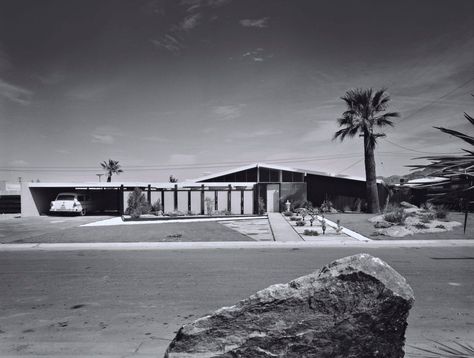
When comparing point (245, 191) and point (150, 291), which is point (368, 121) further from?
point (150, 291)

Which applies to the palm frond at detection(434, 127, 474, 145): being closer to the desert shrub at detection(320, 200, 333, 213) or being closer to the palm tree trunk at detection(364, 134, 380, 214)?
the palm tree trunk at detection(364, 134, 380, 214)

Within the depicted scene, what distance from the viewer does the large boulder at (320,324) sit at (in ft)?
11.8

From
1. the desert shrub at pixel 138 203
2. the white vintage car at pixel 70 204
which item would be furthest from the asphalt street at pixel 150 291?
the white vintage car at pixel 70 204

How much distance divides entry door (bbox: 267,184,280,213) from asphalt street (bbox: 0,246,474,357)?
16870 mm

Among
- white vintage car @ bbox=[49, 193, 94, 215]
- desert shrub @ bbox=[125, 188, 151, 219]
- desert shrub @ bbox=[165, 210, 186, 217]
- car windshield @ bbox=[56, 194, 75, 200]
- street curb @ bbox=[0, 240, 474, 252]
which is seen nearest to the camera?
street curb @ bbox=[0, 240, 474, 252]

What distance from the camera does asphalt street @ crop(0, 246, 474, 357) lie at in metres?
5.36

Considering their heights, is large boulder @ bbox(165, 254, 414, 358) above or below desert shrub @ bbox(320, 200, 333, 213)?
below

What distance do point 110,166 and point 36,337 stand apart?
266ft

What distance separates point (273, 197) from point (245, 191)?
222cm

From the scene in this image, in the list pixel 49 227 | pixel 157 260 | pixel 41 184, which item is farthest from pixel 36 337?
pixel 41 184

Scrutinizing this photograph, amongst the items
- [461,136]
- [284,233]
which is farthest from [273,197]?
[461,136]

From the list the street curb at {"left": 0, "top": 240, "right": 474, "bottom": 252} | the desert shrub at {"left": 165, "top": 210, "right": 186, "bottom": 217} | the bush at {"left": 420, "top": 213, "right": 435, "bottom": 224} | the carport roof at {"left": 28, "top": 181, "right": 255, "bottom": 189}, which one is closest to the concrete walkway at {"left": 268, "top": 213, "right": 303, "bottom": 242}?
the street curb at {"left": 0, "top": 240, "right": 474, "bottom": 252}

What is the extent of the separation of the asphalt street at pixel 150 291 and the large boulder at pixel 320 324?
1.56 meters

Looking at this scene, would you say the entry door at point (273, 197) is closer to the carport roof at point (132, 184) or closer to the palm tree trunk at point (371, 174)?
the carport roof at point (132, 184)
